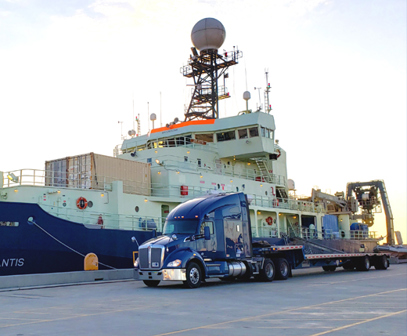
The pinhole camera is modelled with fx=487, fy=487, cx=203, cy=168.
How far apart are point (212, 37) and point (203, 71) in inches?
112

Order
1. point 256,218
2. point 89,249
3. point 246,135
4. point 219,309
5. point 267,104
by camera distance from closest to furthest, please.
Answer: point 219,309, point 89,249, point 256,218, point 246,135, point 267,104

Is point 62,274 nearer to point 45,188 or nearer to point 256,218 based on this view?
point 45,188

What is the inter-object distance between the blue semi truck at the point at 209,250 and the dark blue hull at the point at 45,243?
3.39m

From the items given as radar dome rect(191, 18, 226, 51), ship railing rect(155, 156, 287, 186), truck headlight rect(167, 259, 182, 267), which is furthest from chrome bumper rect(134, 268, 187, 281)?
radar dome rect(191, 18, 226, 51)

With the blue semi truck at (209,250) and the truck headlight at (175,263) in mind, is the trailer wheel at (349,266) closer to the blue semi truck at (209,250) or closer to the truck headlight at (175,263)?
the blue semi truck at (209,250)

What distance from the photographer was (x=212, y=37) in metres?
37.0

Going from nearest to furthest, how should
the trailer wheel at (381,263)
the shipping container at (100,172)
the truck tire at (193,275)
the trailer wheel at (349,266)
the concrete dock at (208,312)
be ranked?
the concrete dock at (208,312)
the truck tire at (193,275)
the shipping container at (100,172)
the trailer wheel at (349,266)
the trailer wheel at (381,263)

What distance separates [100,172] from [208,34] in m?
19.1

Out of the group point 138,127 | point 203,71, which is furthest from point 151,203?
point 203,71

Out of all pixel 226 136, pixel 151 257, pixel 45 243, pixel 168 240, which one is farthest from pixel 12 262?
pixel 226 136

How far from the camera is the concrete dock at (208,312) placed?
24.5ft

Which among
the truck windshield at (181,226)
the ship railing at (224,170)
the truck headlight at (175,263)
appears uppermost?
the ship railing at (224,170)

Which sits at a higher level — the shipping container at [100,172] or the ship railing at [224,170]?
the ship railing at [224,170]

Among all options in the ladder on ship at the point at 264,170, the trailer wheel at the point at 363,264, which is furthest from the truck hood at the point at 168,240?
the ladder on ship at the point at 264,170
